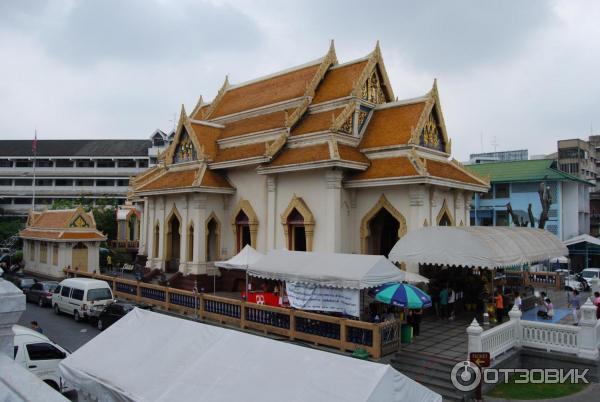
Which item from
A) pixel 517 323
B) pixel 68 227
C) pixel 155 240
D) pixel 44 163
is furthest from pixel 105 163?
pixel 517 323

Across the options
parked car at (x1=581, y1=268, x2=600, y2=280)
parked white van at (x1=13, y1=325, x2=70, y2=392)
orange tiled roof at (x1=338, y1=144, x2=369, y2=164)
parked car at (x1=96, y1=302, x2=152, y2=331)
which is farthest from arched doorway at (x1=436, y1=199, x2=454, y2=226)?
parked car at (x1=581, y1=268, x2=600, y2=280)

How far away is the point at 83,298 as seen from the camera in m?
18.9

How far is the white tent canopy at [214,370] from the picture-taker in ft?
15.7

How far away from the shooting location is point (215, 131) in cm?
2547

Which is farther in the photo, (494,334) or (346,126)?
(346,126)

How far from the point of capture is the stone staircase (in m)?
10.8

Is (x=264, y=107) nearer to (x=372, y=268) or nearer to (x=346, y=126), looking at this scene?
(x=346, y=126)

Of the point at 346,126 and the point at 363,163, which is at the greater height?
the point at 346,126

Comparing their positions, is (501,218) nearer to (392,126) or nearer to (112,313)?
(392,126)

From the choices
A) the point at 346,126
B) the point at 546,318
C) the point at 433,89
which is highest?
the point at 433,89

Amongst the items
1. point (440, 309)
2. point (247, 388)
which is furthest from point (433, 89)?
point (247, 388)

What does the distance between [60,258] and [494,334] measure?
84.4 ft

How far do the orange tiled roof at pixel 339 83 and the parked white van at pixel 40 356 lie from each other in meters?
14.6

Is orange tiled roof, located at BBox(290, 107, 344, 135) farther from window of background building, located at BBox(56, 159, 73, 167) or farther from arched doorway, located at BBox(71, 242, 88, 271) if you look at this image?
window of background building, located at BBox(56, 159, 73, 167)
